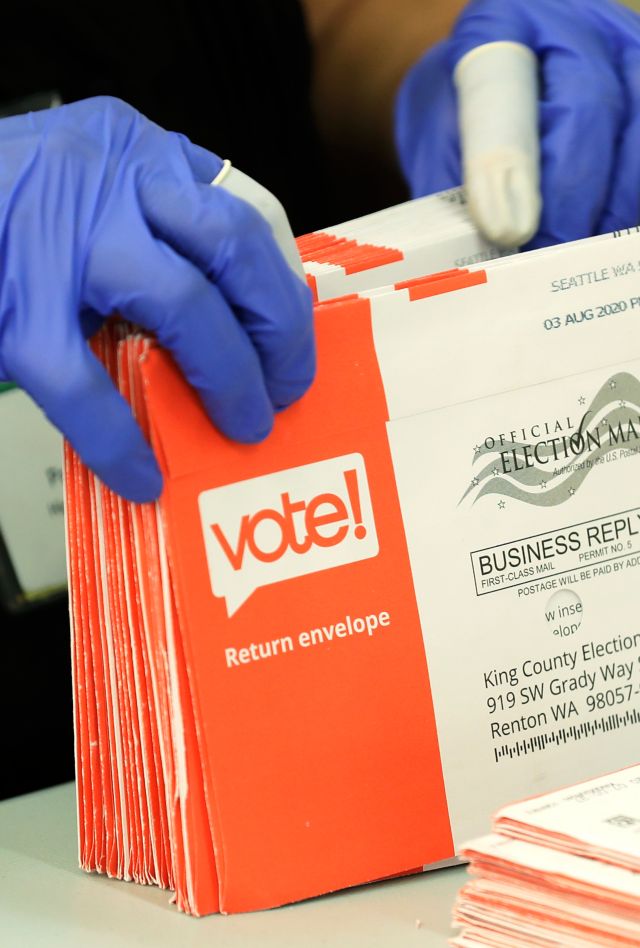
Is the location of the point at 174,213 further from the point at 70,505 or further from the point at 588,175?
the point at 588,175

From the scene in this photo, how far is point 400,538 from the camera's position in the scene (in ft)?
2.23

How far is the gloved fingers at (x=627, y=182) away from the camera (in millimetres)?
959

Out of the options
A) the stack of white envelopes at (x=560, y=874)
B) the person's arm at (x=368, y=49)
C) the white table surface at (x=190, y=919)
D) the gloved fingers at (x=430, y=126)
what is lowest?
the white table surface at (x=190, y=919)

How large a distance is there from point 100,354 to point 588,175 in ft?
1.64

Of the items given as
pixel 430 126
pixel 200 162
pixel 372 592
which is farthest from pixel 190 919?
pixel 430 126

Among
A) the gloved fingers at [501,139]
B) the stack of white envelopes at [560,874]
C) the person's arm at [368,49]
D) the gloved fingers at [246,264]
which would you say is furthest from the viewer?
the person's arm at [368,49]

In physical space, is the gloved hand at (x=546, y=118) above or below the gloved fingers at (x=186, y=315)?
above

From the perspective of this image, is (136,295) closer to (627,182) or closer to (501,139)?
(501,139)

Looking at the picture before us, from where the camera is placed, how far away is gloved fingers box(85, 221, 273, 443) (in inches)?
23.5

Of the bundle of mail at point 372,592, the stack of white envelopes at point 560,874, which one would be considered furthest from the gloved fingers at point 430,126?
the stack of white envelopes at point 560,874

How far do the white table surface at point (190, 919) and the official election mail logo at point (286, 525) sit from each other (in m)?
0.20

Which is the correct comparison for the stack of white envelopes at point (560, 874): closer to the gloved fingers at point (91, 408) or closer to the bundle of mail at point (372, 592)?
the bundle of mail at point (372, 592)

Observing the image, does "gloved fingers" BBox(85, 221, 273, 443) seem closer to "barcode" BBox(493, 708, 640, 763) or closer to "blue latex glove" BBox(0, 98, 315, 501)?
"blue latex glove" BBox(0, 98, 315, 501)

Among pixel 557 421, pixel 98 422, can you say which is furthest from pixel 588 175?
pixel 98 422
